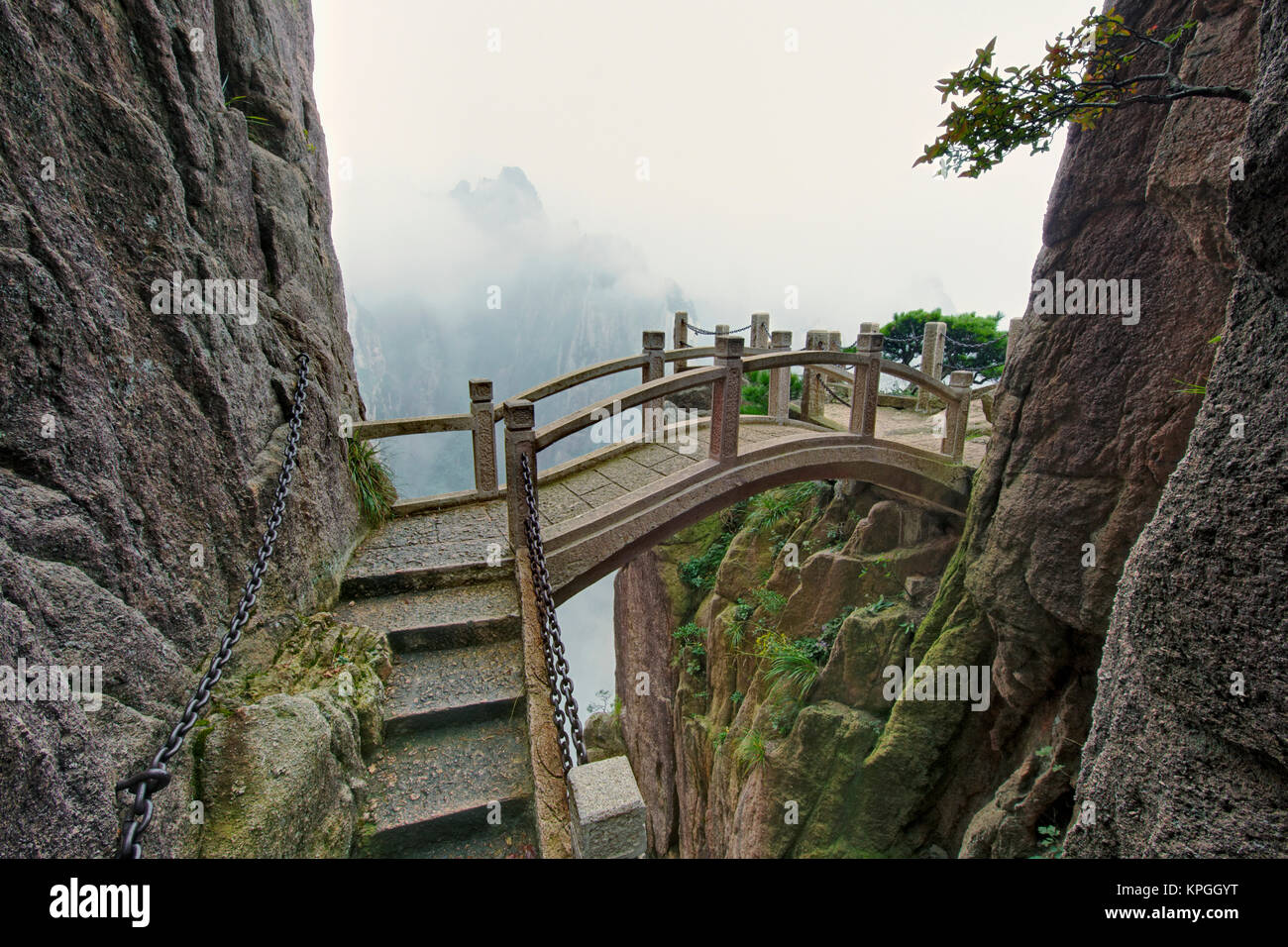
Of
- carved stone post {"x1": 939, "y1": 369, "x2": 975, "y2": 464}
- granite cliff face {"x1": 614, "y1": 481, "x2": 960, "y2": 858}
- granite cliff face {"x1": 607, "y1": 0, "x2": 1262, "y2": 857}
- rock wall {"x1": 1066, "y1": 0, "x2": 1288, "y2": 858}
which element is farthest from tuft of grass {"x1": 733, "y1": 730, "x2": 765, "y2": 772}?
rock wall {"x1": 1066, "y1": 0, "x2": 1288, "y2": 858}

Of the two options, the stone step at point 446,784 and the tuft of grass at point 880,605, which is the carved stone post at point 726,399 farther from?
the stone step at point 446,784

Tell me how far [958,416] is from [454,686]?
279 inches

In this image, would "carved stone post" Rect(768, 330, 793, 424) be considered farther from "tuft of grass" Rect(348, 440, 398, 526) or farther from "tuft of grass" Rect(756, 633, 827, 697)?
"tuft of grass" Rect(348, 440, 398, 526)

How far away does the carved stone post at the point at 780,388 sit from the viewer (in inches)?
340

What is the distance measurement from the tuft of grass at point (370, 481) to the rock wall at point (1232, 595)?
5571 mm

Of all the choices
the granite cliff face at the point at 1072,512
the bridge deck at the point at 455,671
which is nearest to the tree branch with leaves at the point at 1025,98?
the granite cliff face at the point at 1072,512

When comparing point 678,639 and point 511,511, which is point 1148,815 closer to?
point 511,511

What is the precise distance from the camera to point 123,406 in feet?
8.98

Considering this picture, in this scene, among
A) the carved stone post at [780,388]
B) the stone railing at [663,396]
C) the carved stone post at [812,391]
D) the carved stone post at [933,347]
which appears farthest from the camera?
the carved stone post at [933,347]

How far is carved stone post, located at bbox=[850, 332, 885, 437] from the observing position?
7.37m

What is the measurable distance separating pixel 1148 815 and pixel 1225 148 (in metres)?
3.79

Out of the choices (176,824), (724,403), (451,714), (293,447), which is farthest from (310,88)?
(176,824)
